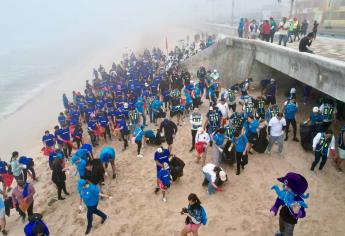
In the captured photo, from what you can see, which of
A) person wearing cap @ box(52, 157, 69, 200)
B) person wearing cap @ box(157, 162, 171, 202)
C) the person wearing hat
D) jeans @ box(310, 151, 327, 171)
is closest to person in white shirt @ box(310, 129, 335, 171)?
jeans @ box(310, 151, 327, 171)

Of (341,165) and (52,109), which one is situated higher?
(341,165)

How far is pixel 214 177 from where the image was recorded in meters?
8.99

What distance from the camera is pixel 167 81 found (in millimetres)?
18250

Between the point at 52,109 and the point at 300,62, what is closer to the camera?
the point at 300,62

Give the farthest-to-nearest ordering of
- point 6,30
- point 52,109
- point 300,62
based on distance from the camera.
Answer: point 6,30 → point 52,109 → point 300,62

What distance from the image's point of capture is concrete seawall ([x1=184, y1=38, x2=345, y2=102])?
1058cm

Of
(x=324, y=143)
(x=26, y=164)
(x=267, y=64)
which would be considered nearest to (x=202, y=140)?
(x=324, y=143)

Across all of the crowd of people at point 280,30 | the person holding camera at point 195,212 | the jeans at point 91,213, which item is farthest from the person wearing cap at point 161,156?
the crowd of people at point 280,30

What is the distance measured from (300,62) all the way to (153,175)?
755cm

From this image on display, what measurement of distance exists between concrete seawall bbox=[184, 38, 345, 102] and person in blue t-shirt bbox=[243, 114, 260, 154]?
2.80m

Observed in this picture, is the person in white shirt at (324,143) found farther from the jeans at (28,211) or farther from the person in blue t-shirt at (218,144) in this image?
the jeans at (28,211)

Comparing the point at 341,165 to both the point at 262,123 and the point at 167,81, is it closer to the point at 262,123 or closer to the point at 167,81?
the point at 262,123

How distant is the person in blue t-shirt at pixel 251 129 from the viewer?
412 inches

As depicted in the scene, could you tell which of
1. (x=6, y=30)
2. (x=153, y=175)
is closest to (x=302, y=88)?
(x=153, y=175)
